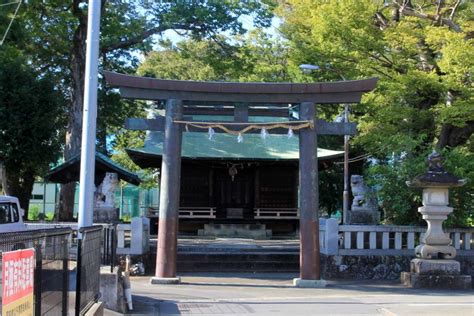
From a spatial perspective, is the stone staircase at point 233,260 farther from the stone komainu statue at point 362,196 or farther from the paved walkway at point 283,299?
the stone komainu statue at point 362,196

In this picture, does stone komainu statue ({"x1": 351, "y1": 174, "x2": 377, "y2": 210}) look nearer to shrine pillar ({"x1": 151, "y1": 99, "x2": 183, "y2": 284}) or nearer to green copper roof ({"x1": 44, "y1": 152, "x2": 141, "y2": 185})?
shrine pillar ({"x1": 151, "y1": 99, "x2": 183, "y2": 284})

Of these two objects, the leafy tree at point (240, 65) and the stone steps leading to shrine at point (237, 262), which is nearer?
the stone steps leading to shrine at point (237, 262)

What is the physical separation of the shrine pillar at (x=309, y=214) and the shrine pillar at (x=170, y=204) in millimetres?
3171

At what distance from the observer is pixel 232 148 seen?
2847cm

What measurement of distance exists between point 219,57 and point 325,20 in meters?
8.36

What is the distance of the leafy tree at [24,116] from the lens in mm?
24672

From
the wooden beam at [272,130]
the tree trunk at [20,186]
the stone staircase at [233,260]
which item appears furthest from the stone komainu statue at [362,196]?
the tree trunk at [20,186]

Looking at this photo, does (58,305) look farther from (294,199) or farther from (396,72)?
(294,199)

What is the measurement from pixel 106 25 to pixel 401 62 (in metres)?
12.9

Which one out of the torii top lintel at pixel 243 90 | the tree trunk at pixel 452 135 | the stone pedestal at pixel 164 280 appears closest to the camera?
the stone pedestal at pixel 164 280

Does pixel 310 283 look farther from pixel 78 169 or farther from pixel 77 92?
pixel 77 92

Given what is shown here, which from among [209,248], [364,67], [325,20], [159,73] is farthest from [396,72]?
[159,73]

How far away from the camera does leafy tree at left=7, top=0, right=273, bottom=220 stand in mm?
27172

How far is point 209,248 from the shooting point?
20.0 meters
